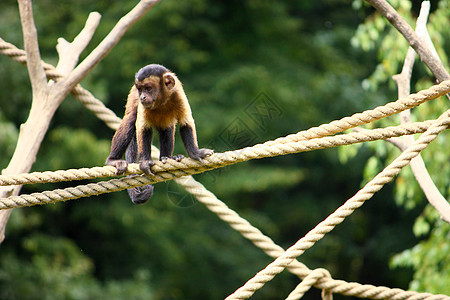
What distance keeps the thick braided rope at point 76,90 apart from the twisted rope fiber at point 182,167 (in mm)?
1073

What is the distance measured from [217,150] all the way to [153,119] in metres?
4.32

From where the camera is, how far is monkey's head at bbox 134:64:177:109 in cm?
320

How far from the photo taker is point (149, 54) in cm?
919

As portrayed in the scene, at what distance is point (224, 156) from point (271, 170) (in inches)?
274

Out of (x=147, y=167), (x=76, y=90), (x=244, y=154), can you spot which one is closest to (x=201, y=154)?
(x=147, y=167)

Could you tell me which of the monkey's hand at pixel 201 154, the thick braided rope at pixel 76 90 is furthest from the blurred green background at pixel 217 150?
the monkey's hand at pixel 201 154

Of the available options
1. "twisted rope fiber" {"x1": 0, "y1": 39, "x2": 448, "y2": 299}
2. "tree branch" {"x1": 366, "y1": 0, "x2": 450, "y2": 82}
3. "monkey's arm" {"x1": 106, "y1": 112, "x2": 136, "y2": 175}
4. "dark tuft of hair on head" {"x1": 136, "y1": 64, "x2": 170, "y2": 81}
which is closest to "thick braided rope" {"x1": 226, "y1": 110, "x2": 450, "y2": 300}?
"tree branch" {"x1": 366, "y1": 0, "x2": 450, "y2": 82}

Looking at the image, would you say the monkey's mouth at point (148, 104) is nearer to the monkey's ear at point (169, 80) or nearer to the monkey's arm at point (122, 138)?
the monkey's ear at point (169, 80)

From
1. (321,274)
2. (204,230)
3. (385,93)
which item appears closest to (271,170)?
(204,230)

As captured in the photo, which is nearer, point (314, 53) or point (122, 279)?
point (122, 279)

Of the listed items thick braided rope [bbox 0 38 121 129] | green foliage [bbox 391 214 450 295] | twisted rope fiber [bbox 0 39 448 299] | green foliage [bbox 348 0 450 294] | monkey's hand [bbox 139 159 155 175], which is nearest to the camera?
monkey's hand [bbox 139 159 155 175]

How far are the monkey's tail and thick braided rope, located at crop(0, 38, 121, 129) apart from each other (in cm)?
26

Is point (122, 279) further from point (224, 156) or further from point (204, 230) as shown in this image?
point (224, 156)

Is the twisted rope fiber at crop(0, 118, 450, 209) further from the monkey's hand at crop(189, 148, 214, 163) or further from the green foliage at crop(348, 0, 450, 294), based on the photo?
the green foliage at crop(348, 0, 450, 294)
